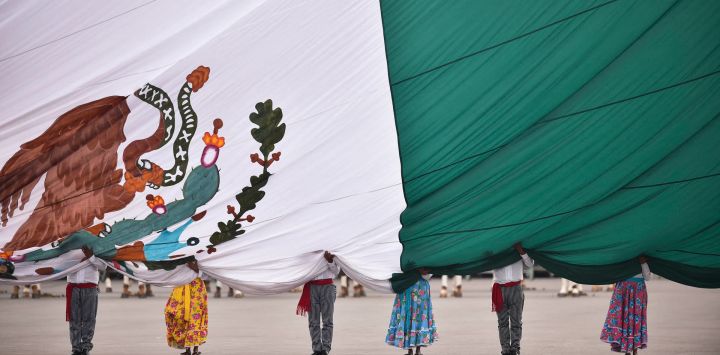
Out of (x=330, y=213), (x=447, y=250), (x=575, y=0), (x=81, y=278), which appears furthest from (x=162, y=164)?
(x=81, y=278)

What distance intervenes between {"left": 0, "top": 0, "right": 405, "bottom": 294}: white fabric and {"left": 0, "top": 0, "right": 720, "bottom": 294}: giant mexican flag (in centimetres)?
1

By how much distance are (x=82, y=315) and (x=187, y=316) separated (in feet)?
3.71

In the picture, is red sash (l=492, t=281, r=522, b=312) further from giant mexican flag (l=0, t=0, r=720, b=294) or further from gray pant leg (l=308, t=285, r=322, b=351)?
giant mexican flag (l=0, t=0, r=720, b=294)

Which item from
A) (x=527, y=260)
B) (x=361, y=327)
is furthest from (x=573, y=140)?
(x=361, y=327)

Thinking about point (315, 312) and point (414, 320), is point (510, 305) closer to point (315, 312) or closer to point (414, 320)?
point (414, 320)

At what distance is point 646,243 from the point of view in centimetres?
539

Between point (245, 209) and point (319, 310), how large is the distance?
4.94m

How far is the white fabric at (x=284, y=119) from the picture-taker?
19.2 feet

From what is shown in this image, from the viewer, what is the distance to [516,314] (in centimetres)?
1014

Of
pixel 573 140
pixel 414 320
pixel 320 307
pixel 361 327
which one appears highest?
pixel 573 140

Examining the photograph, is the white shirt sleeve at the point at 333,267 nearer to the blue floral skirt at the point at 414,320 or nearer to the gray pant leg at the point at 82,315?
the blue floral skirt at the point at 414,320

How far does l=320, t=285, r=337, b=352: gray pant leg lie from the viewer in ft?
34.9

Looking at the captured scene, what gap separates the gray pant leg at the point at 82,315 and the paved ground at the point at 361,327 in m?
1.24

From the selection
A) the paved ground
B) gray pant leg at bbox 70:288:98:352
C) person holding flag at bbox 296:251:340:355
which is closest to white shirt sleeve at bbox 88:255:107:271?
gray pant leg at bbox 70:288:98:352
